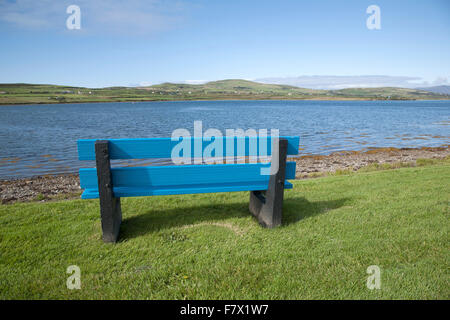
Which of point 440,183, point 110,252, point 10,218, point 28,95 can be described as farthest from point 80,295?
point 28,95

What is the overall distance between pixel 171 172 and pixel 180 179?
6.9 inches

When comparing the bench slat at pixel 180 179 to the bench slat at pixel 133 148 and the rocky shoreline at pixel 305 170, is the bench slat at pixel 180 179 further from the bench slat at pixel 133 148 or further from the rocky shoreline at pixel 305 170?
the rocky shoreline at pixel 305 170

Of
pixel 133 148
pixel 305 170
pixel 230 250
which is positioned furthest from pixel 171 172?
pixel 305 170

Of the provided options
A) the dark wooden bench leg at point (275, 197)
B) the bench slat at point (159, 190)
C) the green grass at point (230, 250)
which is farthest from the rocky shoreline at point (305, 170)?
the dark wooden bench leg at point (275, 197)

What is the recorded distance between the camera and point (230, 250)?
11.9 ft

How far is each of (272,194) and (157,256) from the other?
1.89 meters

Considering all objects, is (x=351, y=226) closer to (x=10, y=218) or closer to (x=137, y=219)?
(x=137, y=219)

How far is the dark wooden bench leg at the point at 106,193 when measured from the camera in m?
3.56

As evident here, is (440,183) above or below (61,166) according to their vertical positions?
above

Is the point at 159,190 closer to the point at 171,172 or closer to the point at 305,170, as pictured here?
the point at 171,172

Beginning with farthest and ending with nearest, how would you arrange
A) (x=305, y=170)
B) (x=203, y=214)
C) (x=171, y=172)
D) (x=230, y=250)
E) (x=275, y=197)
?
(x=305, y=170)
(x=203, y=214)
(x=275, y=197)
(x=171, y=172)
(x=230, y=250)

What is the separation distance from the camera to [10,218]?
488 cm

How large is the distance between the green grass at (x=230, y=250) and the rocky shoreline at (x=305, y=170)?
4.06m

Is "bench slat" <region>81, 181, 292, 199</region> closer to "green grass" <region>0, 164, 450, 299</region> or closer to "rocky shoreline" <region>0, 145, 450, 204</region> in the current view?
"green grass" <region>0, 164, 450, 299</region>
